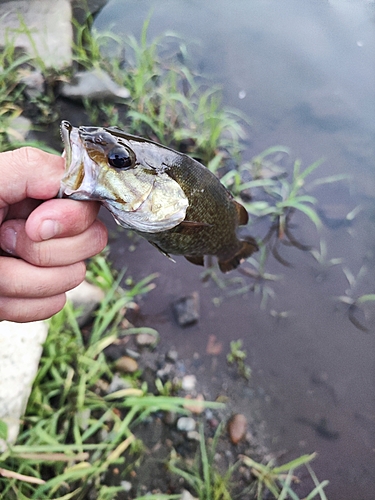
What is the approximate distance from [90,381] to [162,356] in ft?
2.02

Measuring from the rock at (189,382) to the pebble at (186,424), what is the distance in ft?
0.80

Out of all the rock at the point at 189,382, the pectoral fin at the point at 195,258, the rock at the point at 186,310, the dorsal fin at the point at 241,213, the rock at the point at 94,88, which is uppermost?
the dorsal fin at the point at 241,213

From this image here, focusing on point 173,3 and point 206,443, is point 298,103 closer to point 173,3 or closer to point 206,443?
point 173,3

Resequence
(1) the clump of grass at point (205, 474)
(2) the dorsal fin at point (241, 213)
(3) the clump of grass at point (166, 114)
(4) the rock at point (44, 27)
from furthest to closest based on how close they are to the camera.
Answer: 1. (4) the rock at point (44, 27)
2. (3) the clump of grass at point (166, 114)
3. (1) the clump of grass at point (205, 474)
4. (2) the dorsal fin at point (241, 213)

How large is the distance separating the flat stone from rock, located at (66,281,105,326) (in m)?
0.33

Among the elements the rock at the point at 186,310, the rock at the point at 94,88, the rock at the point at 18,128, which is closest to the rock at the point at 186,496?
the rock at the point at 186,310

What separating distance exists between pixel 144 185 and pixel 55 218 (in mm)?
317

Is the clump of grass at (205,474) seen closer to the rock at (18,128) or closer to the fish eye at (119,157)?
the fish eye at (119,157)

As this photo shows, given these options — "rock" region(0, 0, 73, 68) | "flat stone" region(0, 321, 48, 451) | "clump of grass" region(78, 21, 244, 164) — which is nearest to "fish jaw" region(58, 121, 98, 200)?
"flat stone" region(0, 321, 48, 451)

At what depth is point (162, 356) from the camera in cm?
292

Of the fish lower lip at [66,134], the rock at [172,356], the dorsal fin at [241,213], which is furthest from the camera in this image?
the rock at [172,356]

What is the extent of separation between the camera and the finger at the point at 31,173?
137 centimetres

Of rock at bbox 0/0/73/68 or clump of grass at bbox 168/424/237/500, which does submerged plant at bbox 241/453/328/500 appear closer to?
clump of grass at bbox 168/424/237/500

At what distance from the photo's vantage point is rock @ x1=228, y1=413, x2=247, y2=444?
2.60 metres
